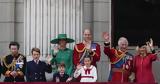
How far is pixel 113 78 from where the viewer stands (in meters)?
14.8

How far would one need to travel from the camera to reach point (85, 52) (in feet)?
48.4

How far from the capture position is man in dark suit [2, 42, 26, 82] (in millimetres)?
14406

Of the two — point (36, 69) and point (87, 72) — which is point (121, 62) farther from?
point (36, 69)

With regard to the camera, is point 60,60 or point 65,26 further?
point 65,26

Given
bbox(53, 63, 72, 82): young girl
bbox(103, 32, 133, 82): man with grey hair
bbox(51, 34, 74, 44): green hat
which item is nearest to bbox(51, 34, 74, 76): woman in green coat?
bbox(51, 34, 74, 44): green hat

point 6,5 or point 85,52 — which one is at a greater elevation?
point 6,5

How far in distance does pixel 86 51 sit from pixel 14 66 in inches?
63.9

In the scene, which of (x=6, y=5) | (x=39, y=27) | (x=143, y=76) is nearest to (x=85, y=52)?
(x=143, y=76)

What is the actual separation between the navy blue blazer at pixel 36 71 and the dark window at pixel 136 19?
421 centimetres

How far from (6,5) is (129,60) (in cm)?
433

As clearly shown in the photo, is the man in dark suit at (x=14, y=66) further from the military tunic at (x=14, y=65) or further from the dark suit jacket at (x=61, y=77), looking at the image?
the dark suit jacket at (x=61, y=77)

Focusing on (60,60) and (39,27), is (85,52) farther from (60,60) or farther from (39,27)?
(39,27)

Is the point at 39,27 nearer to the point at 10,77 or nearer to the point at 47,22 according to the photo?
the point at 47,22

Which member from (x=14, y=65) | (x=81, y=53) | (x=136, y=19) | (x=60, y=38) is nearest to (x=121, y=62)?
(x=81, y=53)
